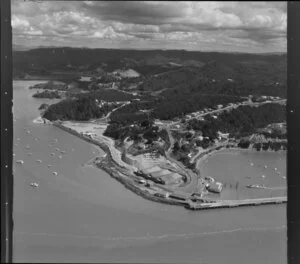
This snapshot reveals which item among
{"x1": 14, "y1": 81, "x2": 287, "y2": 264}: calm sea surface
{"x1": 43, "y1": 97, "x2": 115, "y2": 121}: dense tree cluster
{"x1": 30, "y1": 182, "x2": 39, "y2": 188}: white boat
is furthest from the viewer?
{"x1": 43, "y1": 97, "x2": 115, "y2": 121}: dense tree cluster

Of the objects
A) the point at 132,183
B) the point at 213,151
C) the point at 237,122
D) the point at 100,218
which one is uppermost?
the point at 237,122

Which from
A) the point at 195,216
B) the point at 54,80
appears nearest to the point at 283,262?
the point at 195,216

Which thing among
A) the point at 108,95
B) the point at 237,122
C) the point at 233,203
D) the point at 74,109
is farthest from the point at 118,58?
the point at 233,203

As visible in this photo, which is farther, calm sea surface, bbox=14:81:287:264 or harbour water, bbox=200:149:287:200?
harbour water, bbox=200:149:287:200

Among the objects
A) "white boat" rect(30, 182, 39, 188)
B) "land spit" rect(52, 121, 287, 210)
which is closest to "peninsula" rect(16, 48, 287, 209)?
"land spit" rect(52, 121, 287, 210)

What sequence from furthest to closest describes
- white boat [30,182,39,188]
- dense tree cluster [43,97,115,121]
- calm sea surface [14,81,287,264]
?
dense tree cluster [43,97,115,121], white boat [30,182,39,188], calm sea surface [14,81,287,264]

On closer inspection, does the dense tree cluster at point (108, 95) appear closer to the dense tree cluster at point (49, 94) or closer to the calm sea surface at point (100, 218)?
the dense tree cluster at point (49, 94)

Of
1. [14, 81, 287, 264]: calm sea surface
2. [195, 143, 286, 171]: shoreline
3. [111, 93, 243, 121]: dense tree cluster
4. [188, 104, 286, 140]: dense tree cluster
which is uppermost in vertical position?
[111, 93, 243, 121]: dense tree cluster

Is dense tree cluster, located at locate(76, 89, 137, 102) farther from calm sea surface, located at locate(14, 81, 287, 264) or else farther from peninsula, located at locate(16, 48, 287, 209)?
calm sea surface, located at locate(14, 81, 287, 264)

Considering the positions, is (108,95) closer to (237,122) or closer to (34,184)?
(34,184)
